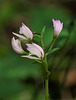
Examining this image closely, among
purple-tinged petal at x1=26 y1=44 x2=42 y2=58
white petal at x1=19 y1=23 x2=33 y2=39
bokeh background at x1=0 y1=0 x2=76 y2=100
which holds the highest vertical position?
white petal at x1=19 y1=23 x2=33 y2=39

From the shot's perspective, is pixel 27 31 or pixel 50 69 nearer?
pixel 27 31

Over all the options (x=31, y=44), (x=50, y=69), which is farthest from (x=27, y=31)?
(x=50, y=69)

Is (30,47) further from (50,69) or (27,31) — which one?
(50,69)

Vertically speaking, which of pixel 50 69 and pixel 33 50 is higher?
pixel 33 50

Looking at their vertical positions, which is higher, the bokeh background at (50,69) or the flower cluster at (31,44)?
the flower cluster at (31,44)

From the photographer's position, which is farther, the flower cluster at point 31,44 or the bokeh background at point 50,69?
the bokeh background at point 50,69

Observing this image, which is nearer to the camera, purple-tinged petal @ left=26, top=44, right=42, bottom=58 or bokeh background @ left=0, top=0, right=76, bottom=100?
purple-tinged petal @ left=26, top=44, right=42, bottom=58

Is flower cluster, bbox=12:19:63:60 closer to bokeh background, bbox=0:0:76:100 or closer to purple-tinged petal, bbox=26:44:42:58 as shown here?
purple-tinged petal, bbox=26:44:42:58

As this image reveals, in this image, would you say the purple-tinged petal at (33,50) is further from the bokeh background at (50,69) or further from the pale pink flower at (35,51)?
the bokeh background at (50,69)

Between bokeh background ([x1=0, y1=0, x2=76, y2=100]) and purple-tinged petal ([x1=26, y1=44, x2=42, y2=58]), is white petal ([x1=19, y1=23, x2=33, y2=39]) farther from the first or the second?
bokeh background ([x1=0, y1=0, x2=76, y2=100])

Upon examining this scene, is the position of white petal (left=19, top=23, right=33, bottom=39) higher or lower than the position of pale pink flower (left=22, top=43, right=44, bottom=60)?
higher

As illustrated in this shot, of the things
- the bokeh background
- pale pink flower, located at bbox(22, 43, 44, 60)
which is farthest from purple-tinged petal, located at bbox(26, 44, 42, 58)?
the bokeh background

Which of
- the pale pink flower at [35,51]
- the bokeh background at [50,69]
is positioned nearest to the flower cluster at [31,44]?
the pale pink flower at [35,51]
